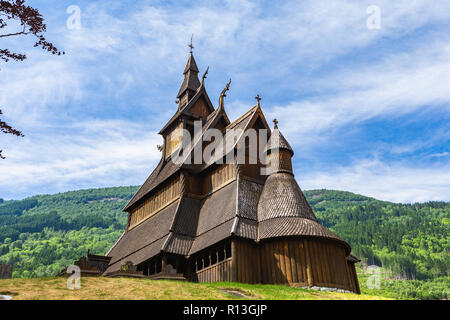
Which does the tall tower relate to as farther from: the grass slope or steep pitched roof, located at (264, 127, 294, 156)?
the grass slope

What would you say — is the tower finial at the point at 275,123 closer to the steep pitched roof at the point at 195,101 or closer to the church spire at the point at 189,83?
the steep pitched roof at the point at 195,101

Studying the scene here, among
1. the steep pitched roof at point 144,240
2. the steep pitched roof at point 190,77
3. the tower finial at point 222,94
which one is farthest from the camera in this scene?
the steep pitched roof at point 190,77

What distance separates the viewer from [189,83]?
51.5m

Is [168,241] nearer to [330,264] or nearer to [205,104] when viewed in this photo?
[330,264]

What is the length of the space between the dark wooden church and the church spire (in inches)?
400

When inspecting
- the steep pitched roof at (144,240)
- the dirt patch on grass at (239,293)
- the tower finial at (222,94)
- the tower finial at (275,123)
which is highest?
the tower finial at (222,94)

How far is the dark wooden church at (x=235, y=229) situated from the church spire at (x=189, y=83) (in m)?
10.2

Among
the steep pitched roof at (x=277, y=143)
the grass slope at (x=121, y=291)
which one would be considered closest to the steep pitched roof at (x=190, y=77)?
the steep pitched roof at (x=277, y=143)

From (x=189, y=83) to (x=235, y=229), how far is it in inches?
1142

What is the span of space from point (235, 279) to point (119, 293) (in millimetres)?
9973

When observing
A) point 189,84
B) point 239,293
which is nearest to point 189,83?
point 189,84

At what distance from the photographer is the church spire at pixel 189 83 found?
5088 cm
